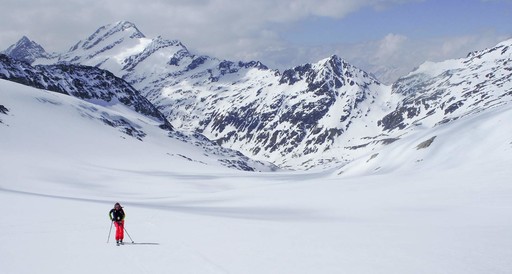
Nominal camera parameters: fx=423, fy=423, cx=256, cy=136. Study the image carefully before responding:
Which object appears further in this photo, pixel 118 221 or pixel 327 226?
→ pixel 327 226

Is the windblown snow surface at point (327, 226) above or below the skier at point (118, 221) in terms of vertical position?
below

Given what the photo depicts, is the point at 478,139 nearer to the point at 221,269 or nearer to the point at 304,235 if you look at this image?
the point at 304,235

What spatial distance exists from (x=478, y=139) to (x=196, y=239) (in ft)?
118

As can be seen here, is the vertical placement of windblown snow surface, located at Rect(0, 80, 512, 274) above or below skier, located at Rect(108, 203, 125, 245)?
below

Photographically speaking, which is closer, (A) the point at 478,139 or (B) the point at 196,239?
(B) the point at 196,239

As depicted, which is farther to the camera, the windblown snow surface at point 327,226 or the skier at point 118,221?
the skier at point 118,221

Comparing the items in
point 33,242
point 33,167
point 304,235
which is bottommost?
point 304,235

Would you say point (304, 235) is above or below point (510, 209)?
above

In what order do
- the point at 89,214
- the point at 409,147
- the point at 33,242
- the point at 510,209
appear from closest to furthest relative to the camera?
1. the point at 33,242
2. the point at 510,209
3. the point at 89,214
4. the point at 409,147

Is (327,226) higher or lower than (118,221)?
lower

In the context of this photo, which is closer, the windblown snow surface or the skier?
the windblown snow surface

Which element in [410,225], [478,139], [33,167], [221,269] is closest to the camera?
[221,269]

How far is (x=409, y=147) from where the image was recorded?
186ft

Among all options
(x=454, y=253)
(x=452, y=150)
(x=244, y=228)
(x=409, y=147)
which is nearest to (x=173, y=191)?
(x=409, y=147)
